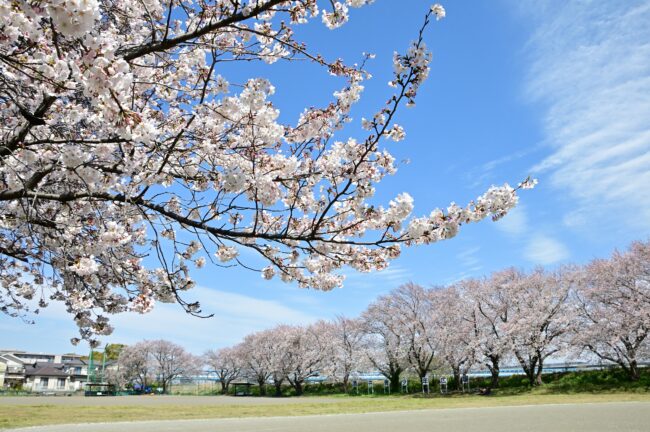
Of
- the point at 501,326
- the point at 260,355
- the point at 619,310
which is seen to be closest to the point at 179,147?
the point at 619,310

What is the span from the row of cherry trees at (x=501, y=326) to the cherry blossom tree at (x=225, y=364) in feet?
43.4

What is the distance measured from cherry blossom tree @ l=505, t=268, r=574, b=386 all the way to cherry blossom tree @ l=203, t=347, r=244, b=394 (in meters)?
36.7

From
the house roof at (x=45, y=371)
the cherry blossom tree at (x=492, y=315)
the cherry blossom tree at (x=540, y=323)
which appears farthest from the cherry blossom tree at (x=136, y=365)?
the cherry blossom tree at (x=540, y=323)

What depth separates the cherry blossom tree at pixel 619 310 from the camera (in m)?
24.9

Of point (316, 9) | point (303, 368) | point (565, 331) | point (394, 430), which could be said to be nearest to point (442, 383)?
point (565, 331)

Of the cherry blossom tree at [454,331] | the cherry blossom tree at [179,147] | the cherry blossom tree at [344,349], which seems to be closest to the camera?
the cherry blossom tree at [179,147]

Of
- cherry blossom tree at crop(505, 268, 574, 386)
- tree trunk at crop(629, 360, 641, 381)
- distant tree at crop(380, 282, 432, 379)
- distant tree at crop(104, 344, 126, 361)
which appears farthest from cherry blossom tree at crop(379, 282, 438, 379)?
distant tree at crop(104, 344, 126, 361)

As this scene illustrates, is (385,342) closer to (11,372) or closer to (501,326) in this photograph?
(501,326)

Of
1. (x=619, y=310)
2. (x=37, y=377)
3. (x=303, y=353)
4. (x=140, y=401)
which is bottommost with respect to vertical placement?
(x=37, y=377)

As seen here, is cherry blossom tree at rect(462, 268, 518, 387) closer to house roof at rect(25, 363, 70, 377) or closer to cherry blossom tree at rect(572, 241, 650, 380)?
cherry blossom tree at rect(572, 241, 650, 380)

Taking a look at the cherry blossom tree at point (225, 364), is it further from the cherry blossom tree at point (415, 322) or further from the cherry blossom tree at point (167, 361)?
the cherry blossom tree at point (415, 322)

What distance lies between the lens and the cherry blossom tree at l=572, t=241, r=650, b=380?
81.6ft

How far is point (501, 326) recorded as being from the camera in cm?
3181

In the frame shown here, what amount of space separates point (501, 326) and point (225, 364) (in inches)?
1595
